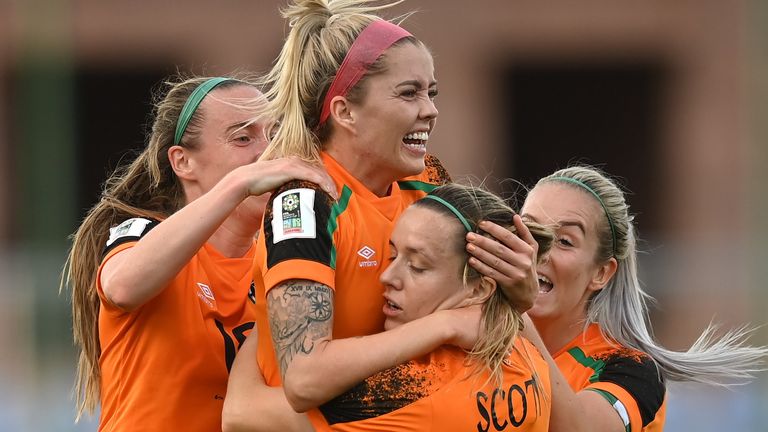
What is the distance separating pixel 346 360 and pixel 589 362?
1.31 m

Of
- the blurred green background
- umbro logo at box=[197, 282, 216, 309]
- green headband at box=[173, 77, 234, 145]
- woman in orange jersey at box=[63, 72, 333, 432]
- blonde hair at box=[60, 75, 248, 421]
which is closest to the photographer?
woman in orange jersey at box=[63, 72, 333, 432]

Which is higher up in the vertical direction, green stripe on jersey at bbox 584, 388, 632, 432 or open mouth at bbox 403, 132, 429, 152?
open mouth at bbox 403, 132, 429, 152

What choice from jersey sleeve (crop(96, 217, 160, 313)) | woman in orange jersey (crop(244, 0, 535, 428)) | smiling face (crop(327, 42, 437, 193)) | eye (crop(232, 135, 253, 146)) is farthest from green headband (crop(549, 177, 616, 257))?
jersey sleeve (crop(96, 217, 160, 313))

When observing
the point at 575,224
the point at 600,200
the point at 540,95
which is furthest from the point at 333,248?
the point at 540,95

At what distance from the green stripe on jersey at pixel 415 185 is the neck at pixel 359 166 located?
23 cm

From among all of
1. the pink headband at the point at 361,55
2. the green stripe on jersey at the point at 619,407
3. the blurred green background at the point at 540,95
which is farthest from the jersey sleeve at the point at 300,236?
the blurred green background at the point at 540,95

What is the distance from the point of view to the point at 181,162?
4.74m

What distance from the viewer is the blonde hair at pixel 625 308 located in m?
4.69

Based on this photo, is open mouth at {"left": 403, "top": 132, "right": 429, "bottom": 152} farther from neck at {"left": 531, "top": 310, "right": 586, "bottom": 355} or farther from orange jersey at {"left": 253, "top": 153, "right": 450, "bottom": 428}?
neck at {"left": 531, "top": 310, "right": 586, "bottom": 355}

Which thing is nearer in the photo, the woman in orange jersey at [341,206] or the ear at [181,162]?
the woman in orange jersey at [341,206]

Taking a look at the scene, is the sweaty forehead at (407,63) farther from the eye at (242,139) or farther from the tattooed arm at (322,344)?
the eye at (242,139)

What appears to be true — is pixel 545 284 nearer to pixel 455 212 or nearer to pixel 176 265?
pixel 455 212

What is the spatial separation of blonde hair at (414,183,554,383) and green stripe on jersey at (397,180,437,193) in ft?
1.39

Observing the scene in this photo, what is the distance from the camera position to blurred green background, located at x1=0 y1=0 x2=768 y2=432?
1465cm
